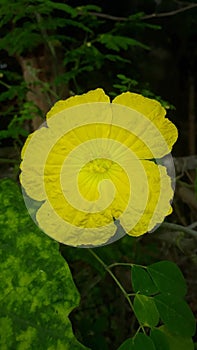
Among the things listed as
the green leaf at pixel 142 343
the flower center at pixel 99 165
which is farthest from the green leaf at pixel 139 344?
the flower center at pixel 99 165

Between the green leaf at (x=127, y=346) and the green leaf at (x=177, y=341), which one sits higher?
the green leaf at (x=127, y=346)

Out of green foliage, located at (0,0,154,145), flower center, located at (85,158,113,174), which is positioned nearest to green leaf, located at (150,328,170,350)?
flower center, located at (85,158,113,174)

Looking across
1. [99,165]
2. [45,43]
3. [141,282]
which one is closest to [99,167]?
[99,165]

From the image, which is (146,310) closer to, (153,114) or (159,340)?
(159,340)

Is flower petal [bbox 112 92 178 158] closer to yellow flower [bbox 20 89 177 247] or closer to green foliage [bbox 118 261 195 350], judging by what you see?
yellow flower [bbox 20 89 177 247]

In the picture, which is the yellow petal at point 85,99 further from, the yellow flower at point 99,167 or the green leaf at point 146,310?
the green leaf at point 146,310

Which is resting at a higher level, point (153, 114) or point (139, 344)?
point (153, 114)
